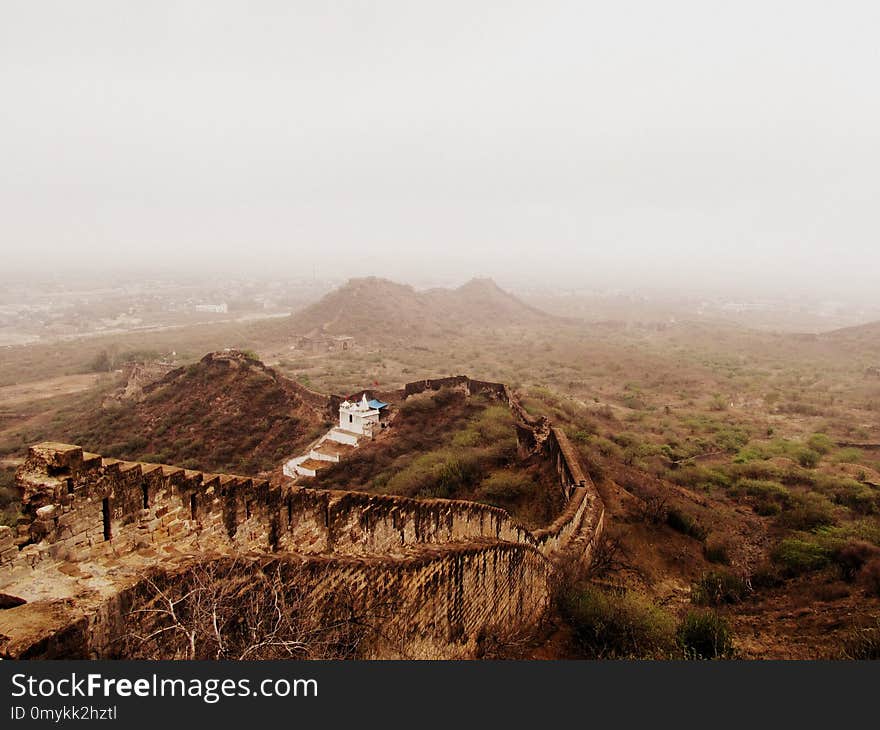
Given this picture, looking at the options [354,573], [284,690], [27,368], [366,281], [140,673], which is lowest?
[27,368]

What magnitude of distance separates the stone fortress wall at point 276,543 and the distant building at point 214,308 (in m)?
145

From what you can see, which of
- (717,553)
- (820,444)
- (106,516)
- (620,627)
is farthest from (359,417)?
(820,444)

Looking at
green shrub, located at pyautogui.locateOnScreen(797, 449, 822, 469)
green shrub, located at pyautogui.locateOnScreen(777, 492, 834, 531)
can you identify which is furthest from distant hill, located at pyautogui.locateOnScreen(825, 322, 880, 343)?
green shrub, located at pyautogui.locateOnScreen(777, 492, 834, 531)

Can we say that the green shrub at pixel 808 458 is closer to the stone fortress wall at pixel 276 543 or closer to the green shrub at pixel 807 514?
the green shrub at pixel 807 514

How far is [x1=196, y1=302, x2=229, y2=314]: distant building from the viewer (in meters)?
142

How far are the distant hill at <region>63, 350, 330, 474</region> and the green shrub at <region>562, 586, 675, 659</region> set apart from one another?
20.7 metres

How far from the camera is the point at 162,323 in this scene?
394ft

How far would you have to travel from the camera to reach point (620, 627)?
9.95m

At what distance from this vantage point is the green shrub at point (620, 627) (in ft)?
31.0

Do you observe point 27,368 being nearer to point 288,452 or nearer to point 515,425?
point 288,452

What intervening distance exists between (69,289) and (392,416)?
208 m

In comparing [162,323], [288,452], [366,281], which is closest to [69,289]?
[162,323]

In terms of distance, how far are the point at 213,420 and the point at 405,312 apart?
76044 mm

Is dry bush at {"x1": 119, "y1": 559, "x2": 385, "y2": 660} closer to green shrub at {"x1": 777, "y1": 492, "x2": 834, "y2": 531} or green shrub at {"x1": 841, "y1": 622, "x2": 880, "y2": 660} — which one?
green shrub at {"x1": 841, "y1": 622, "x2": 880, "y2": 660}
